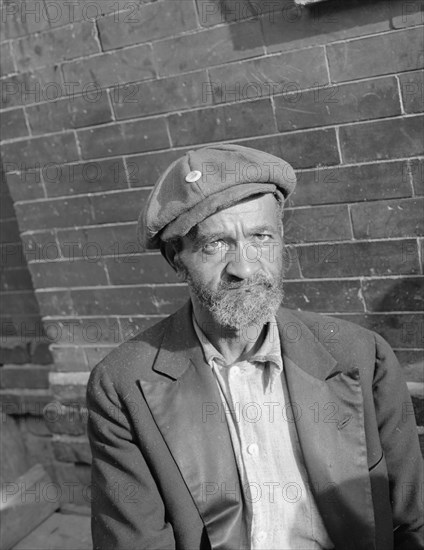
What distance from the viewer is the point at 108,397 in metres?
2.43

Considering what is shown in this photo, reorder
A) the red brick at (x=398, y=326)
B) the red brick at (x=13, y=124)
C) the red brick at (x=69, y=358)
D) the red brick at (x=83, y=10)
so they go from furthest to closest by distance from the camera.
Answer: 1. the red brick at (x=69, y=358)
2. the red brick at (x=13, y=124)
3. the red brick at (x=83, y=10)
4. the red brick at (x=398, y=326)

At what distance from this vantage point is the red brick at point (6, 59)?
3.33m

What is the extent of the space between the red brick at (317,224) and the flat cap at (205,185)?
0.54m

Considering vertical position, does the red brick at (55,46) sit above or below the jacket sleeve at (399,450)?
above

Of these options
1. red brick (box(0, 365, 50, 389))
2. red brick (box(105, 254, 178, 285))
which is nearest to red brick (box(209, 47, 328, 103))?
red brick (box(105, 254, 178, 285))

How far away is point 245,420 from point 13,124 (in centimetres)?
191

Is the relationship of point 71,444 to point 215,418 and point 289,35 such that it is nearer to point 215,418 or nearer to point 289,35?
point 215,418

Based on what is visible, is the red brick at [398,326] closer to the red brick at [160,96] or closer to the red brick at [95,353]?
the red brick at [160,96]

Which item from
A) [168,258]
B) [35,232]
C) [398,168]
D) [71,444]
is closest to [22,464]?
[71,444]

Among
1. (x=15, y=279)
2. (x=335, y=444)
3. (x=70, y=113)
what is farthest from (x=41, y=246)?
(x=335, y=444)

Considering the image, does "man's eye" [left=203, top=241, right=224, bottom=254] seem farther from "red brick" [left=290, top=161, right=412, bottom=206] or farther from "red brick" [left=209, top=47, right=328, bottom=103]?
"red brick" [left=209, top=47, right=328, bottom=103]

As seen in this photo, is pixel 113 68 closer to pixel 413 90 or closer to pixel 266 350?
pixel 413 90

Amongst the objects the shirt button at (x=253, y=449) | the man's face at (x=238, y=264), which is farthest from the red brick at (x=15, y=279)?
the shirt button at (x=253, y=449)

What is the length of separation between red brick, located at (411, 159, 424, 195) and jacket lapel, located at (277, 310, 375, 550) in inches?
32.0
